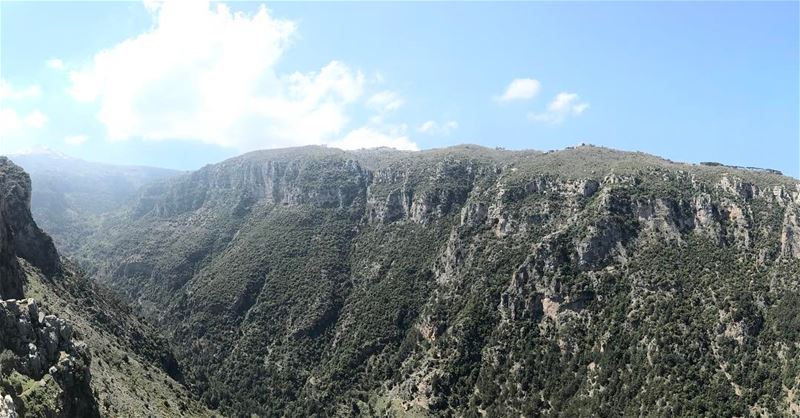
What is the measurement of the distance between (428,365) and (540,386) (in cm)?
2941

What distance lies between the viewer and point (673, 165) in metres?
190

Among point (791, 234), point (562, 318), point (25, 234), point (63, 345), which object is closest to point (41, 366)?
point (63, 345)

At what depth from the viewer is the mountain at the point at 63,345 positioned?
177ft

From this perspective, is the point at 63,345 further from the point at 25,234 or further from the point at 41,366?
the point at 25,234

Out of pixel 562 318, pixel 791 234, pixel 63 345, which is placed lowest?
pixel 562 318

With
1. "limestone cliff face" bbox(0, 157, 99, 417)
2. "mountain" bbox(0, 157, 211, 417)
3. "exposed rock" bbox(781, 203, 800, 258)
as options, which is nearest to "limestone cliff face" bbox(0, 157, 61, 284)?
"mountain" bbox(0, 157, 211, 417)

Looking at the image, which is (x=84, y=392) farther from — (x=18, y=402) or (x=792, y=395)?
(x=792, y=395)

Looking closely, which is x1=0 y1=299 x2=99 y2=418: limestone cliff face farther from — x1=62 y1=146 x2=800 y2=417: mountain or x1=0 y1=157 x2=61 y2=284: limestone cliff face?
x1=62 y1=146 x2=800 y2=417: mountain

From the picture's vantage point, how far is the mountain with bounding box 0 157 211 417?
5381cm

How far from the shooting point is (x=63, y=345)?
208 feet

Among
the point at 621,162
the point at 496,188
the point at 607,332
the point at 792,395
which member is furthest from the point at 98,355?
the point at 621,162

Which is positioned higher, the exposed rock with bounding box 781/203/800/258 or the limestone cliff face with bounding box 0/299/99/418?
the exposed rock with bounding box 781/203/800/258

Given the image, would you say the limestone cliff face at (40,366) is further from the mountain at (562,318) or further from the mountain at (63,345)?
the mountain at (562,318)

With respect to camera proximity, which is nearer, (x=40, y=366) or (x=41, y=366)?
(x=40, y=366)
